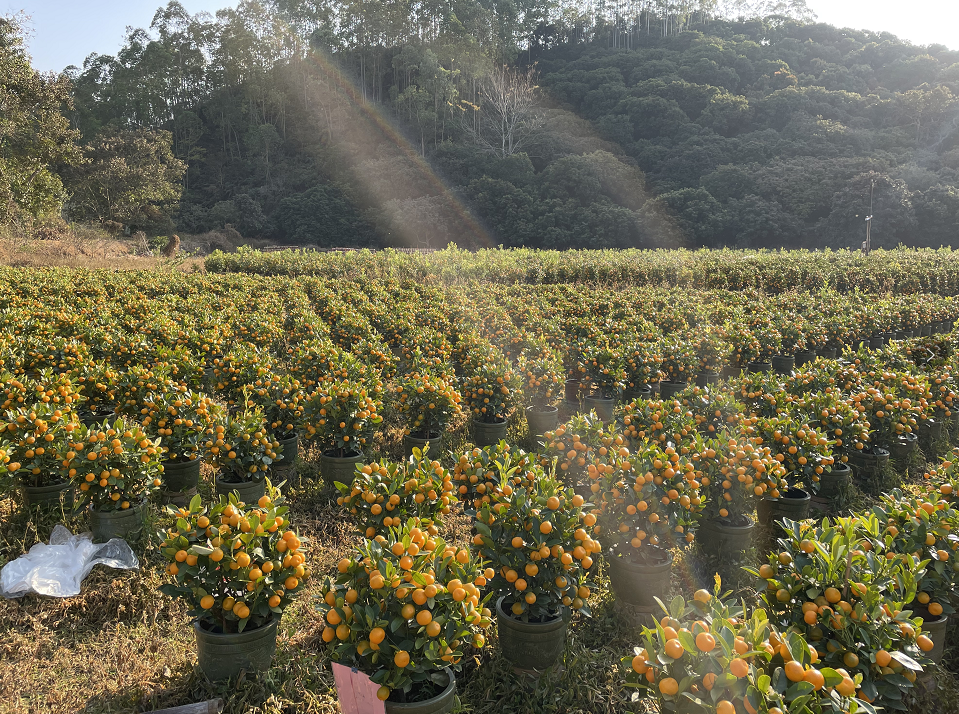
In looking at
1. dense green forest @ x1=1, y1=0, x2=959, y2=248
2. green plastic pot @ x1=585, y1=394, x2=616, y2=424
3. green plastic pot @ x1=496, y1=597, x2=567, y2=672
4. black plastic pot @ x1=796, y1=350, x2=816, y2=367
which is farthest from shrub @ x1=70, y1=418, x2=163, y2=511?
dense green forest @ x1=1, y1=0, x2=959, y2=248

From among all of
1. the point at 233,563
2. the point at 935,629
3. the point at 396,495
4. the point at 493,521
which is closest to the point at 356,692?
the point at 233,563

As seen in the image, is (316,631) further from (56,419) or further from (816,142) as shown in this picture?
(816,142)

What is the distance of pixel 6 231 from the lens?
71.8ft

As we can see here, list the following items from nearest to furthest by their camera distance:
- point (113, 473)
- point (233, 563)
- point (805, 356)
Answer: point (233, 563)
point (113, 473)
point (805, 356)

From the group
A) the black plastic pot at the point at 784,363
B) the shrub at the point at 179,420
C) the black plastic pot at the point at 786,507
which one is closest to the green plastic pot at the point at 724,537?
the black plastic pot at the point at 786,507

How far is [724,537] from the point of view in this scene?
12.8 ft

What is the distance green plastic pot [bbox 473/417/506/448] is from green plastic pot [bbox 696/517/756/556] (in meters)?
2.31

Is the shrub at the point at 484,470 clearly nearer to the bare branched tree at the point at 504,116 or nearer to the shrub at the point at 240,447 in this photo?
the shrub at the point at 240,447

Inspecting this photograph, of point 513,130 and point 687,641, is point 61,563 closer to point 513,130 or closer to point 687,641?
point 687,641

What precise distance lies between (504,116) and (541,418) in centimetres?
4238

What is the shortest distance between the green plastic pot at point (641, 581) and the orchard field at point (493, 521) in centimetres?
6

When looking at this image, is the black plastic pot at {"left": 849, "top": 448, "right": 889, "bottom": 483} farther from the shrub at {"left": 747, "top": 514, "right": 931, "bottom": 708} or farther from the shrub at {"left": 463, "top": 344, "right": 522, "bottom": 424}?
the shrub at {"left": 463, "top": 344, "right": 522, "bottom": 424}

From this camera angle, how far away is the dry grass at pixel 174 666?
2670 mm

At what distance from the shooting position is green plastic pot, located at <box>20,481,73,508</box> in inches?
156
